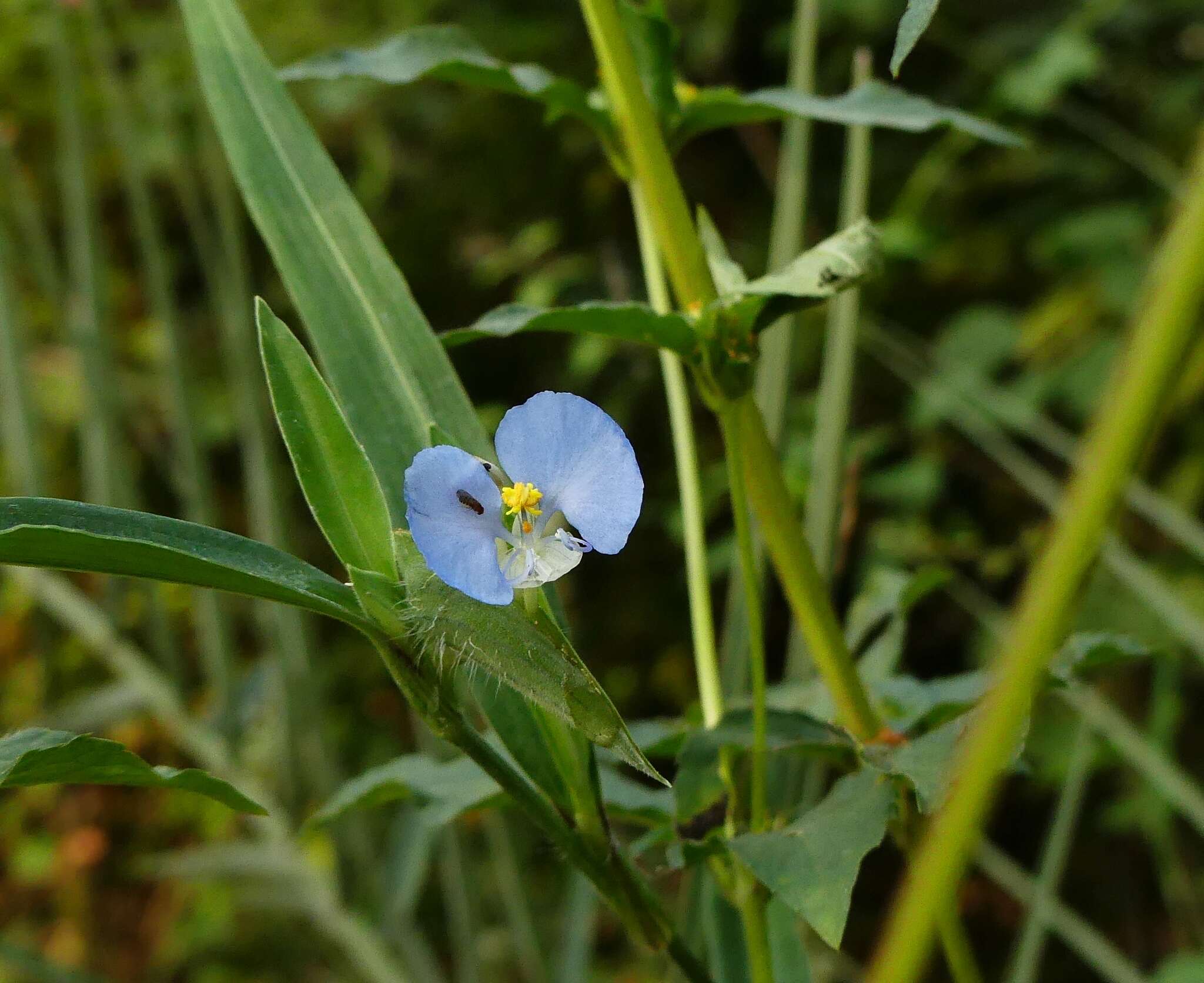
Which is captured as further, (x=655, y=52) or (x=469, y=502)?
(x=655, y=52)

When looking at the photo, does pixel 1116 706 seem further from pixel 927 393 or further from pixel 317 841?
pixel 317 841

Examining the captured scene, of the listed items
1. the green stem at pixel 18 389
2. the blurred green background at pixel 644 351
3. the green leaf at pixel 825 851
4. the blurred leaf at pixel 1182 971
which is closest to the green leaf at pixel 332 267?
the green leaf at pixel 825 851

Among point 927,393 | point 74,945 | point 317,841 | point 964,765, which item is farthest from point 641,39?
point 74,945

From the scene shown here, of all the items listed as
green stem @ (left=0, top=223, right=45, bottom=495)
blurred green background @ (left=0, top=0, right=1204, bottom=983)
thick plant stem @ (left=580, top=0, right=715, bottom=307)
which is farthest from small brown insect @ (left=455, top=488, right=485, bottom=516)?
blurred green background @ (left=0, top=0, right=1204, bottom=983)

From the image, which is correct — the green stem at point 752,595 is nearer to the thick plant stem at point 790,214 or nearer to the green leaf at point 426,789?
the green leaf at point 426,789

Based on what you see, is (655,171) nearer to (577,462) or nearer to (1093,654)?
(577,462)

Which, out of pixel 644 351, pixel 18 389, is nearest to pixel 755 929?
pixel 18 389
